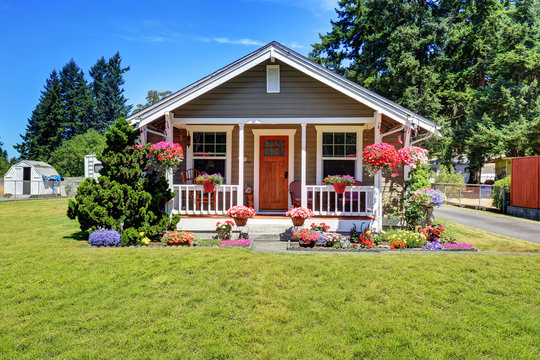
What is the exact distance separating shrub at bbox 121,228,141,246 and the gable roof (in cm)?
288

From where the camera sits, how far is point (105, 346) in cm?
331

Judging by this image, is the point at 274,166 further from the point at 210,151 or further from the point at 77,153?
the point at 77,153

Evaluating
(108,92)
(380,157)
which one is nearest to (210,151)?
(380,157)

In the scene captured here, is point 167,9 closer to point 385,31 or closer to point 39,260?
point 39,260

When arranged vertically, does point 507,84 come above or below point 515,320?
above

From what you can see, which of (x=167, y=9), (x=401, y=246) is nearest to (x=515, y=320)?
(x=401, y=246)

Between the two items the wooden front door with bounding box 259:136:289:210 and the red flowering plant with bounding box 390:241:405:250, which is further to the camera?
the wooden front door with bounding box 259:136:289:210

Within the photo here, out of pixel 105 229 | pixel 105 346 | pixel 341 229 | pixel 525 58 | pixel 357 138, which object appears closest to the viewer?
pixel 105 346

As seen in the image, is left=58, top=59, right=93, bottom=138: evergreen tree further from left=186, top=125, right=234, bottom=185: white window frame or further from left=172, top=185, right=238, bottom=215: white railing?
left=172, top=185, right=238, bottom=215: white railing

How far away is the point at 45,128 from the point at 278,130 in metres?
47.0

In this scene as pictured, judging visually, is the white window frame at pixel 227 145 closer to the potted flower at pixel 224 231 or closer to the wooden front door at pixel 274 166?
the wooden front door at pixel 274 166

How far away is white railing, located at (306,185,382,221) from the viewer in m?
8.05

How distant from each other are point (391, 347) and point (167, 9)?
13626mm

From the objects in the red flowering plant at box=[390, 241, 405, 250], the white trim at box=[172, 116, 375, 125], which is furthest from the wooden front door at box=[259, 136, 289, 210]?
the red flowering plant at box=[390, 241, 405, 250]
